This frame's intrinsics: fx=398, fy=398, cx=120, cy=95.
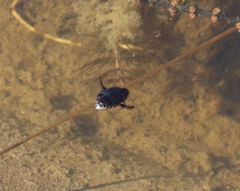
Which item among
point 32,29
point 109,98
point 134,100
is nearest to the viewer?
point 109,98

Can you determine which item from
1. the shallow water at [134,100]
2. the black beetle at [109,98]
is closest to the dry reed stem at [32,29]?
the shallow water at [134,100]

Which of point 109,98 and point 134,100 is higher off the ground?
point 109,98

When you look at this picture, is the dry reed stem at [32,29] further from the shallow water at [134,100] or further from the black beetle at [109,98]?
the black beetle at [109,98]

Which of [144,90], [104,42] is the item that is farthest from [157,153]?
[104,42]

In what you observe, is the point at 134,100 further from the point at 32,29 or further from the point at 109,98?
the point at 32,29

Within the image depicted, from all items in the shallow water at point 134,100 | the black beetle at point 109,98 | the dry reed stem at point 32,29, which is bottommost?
the shallow water at point 134,100

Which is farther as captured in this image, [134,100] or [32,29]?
[32,29]

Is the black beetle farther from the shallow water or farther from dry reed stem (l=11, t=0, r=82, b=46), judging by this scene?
dry reed stem (l=11, t=0, r=82, b=46)

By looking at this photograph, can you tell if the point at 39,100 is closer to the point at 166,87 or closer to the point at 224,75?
the point at 166,87

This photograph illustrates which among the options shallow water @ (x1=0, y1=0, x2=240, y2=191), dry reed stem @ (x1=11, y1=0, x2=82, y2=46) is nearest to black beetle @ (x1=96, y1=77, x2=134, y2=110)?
shallow water @ (x1=0, y1=0, x2=240, y2=191)

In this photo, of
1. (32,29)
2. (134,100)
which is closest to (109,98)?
(134,100)
